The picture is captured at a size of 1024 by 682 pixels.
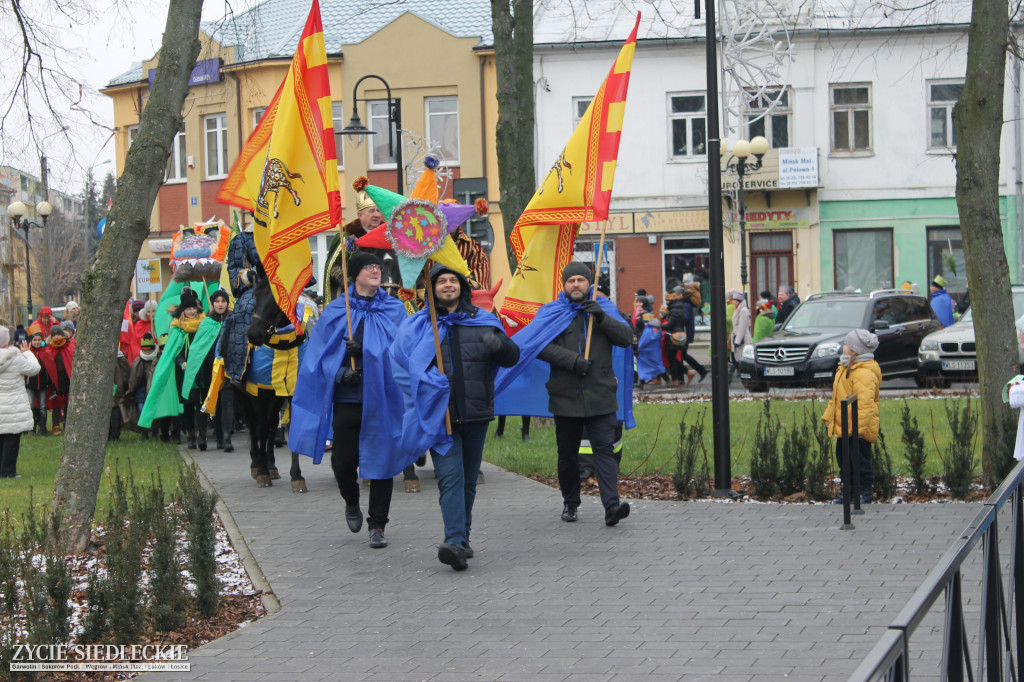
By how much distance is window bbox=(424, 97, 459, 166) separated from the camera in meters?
35.7

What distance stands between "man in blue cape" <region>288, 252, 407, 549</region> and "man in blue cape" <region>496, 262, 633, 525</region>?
101 centimetres

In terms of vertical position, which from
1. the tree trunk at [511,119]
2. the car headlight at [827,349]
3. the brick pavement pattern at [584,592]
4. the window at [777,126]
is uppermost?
the window at [777,126]

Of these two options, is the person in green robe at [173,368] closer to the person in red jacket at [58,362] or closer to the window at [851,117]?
the person in red jacket at [58,362]

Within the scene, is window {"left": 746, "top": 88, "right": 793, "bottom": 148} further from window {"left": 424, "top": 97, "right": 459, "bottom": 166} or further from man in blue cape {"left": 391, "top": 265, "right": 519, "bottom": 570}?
man in blue cape {"left": 391, "top": 265, "right": 519, "bottom": 570}

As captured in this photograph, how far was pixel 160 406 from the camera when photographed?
14555mm

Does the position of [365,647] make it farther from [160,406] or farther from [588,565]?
[160,406]

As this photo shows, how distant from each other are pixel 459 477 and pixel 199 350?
7.49 m

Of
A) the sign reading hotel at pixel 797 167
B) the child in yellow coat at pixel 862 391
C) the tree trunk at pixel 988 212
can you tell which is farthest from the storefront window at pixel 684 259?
the child in yellow coat at pixel 862 391

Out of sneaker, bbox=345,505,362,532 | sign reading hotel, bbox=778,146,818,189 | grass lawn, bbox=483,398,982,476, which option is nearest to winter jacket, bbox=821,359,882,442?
grass lawn, bbox=483,398,982,476

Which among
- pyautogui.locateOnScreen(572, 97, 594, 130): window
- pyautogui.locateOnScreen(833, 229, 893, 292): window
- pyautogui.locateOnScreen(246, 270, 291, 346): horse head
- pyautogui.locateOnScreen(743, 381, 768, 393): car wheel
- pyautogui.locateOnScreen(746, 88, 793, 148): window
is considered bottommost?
pyautogui.locateOnScreen(743, 381, 768, 393): car wheel

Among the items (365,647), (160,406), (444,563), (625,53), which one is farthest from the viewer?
(160,406)

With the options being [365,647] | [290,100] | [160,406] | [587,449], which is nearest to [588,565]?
[365,647]

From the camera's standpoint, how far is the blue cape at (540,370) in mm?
8547

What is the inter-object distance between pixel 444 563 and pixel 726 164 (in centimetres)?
2767
